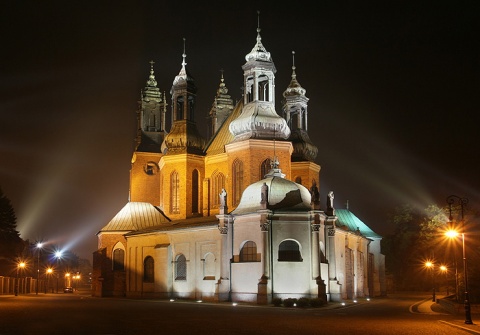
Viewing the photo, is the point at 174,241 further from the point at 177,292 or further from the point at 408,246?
the point at 408,246

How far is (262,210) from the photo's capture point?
44.1 metres

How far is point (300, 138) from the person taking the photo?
6241cm

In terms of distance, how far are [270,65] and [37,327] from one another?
36.5 meters

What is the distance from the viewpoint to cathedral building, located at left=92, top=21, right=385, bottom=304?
44281 mm

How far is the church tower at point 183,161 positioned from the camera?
58344 mm

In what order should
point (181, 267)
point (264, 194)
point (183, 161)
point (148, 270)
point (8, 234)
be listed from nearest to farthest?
point (264, 194), point (181, 267), point (148, 270), point (183, 161), point (8, 234)

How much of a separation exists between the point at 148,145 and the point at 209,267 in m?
23.0

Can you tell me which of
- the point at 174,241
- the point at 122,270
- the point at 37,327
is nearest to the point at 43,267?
the point at 122,270

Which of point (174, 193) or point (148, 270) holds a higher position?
point (174, 193)

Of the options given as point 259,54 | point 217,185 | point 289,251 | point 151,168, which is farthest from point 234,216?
point 151,168

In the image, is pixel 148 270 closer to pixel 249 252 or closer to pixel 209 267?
pixel 209 267

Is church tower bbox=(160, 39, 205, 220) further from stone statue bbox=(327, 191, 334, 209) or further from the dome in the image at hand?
stone statue bbox=(327, 191, 334, 209)

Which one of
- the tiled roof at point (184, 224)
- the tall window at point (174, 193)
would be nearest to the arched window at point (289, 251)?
the tiled roof at point (184, 224)

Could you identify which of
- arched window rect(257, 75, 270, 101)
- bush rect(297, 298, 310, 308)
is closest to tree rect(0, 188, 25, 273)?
arched window rect(257, 75, 270, 101)
